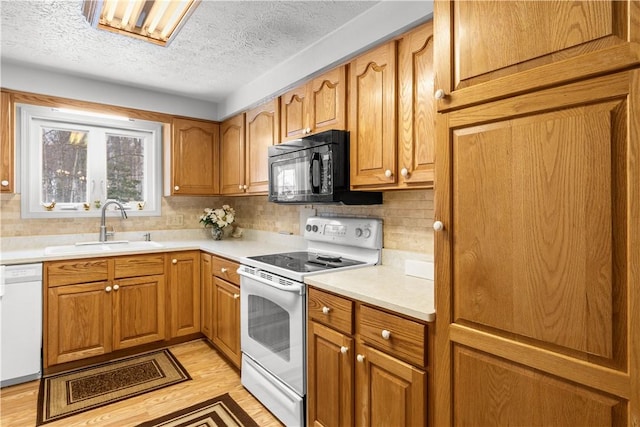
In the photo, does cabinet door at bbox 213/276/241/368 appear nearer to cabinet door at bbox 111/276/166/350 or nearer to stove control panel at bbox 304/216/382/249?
cabinet door at bbox 111/276/166/350

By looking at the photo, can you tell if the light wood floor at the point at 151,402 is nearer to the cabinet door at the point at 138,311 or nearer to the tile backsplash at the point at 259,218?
the cabinet door at the point at 138,311

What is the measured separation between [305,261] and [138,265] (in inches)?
58.8

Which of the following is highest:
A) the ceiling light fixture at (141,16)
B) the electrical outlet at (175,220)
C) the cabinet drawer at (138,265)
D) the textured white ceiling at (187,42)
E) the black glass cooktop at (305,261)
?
the textured white ceiling at (187,42)

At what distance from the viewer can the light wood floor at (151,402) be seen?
2021mm

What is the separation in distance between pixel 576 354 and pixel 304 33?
6.76ft

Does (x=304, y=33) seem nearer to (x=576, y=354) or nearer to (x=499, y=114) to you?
(x=499, y=114)

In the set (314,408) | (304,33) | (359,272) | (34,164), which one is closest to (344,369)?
(314,408)

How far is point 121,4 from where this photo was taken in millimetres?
1836

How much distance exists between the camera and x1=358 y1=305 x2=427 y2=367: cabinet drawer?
1270 millimetres

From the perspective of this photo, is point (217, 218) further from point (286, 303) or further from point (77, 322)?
point (286, 303)

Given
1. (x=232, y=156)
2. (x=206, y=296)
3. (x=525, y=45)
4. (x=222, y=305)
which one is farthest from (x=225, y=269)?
(x=525, y=45)

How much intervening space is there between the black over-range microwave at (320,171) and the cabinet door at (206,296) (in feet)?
3.43

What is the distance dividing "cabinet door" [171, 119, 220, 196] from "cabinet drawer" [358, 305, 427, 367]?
8.27 feet

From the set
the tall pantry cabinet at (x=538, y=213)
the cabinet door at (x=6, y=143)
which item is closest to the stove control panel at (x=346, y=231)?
the tall pantry cabinet at (x=538, y=213)
